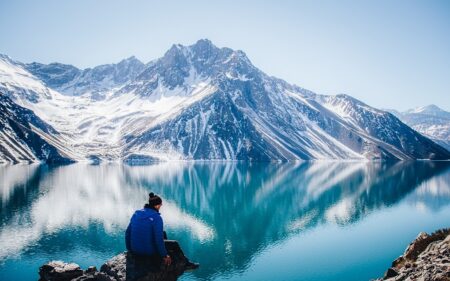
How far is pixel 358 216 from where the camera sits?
99.7m

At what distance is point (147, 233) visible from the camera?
48.3 feet

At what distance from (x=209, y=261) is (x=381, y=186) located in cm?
12980

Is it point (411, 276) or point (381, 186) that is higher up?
point (411, 276)

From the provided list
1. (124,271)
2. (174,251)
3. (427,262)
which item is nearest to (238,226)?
(427,262)

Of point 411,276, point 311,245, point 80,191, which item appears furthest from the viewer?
point 80,191

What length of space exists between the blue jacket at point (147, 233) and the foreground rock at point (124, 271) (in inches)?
20.8

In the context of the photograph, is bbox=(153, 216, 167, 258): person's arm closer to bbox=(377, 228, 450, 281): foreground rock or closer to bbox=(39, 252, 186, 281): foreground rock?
bbox=(39, 252, 186, 281): foreground rock

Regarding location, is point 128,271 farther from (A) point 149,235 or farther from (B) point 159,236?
(B) point 159,236

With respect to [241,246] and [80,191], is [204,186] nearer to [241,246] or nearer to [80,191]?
[80,191]

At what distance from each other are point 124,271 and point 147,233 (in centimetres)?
187

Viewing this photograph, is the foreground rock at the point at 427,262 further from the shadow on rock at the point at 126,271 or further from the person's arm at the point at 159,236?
the person's arm at the point at 159,236

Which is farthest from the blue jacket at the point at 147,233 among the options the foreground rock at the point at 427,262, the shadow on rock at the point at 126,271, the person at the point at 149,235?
the foreground rock at the point at 427,262

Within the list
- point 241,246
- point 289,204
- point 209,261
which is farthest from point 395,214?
point 209,261

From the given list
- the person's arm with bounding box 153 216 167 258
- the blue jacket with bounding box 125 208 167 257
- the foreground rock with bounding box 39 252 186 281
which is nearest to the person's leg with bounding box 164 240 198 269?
the foreground rock with bounding box 39 252 186 281
